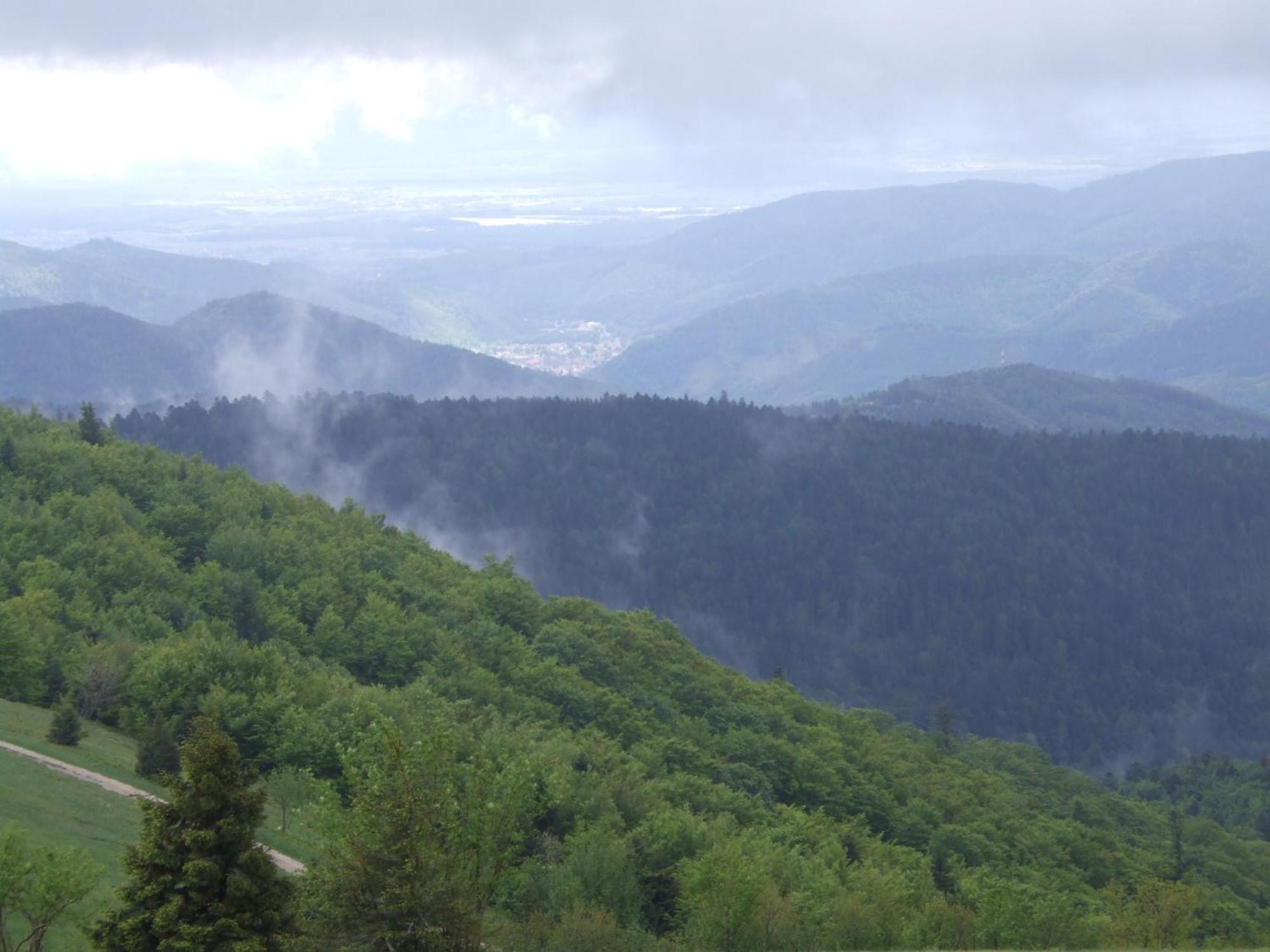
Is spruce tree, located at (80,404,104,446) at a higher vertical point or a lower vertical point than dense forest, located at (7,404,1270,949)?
higher

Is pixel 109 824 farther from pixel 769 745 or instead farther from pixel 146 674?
pixel 769 745

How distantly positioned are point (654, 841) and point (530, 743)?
28.8ft

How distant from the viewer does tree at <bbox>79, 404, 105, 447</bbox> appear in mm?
93075

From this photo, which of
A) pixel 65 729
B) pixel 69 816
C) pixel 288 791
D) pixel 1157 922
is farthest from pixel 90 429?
pixel 1157 922

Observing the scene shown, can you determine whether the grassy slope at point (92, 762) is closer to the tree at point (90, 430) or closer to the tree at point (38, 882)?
the tree at point (38, 882)

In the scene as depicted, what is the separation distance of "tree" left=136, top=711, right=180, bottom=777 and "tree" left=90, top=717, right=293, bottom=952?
19203mm

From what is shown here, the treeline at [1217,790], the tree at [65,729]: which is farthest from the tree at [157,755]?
the treeline at [1217,790]

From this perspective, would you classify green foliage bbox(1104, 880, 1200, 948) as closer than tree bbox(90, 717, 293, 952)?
No

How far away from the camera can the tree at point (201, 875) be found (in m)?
23.6

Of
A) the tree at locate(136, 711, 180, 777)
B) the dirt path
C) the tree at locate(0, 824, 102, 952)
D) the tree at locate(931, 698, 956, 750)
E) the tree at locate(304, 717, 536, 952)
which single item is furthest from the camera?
the tree at locate(931, 698, 956, 750)

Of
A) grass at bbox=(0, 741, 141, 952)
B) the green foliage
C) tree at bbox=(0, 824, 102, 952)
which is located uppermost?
tree at bbox=(0, 824, 102, 952)

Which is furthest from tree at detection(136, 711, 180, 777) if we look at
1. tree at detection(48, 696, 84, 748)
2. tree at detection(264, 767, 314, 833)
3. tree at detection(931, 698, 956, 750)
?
tree at detection(931, 698, 956, 750)

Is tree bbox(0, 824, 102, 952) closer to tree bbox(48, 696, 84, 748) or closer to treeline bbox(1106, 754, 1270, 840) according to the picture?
tree bbox(48, 696, 84, 748)

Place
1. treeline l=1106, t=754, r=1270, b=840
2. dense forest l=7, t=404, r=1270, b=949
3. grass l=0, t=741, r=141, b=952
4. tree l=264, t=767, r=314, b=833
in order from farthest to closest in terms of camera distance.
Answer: treeline l=1106, t=754, r=1270, b=840 < tree l=264, t=767, r=314, b=833 < dense forest l=7, t=404, r=1270, b=949 < grass l=0, t=741, r=141, b=952
